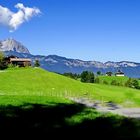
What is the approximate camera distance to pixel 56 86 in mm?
143625

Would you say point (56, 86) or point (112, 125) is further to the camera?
point (56, 86)

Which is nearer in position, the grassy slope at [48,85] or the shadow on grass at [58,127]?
the shadow on grass at [58,127]

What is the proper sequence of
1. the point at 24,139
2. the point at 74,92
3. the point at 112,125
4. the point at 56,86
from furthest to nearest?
1. the point at 56,86
2. the point at 74,92
3. the point at 112,125
4. the point at 24,139

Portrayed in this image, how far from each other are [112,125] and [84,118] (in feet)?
11.3

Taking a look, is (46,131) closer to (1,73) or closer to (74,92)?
(74,92)

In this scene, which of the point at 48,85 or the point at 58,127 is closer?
the point at 58,127

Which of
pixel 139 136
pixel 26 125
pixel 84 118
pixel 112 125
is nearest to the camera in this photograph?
pixel 139 136

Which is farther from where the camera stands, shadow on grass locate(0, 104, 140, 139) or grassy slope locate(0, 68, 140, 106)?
grassy slope locate(0, 68, 140, 106)

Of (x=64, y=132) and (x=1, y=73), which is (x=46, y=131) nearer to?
(x=64, y=132)

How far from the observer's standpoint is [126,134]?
24078 mm

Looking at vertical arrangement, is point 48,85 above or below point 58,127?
above

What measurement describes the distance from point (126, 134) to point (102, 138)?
7.97 feet

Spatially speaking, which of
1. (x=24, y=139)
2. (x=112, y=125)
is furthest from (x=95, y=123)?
(x=24, y=139)

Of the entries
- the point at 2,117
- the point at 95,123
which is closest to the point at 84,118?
the point at 95,123
